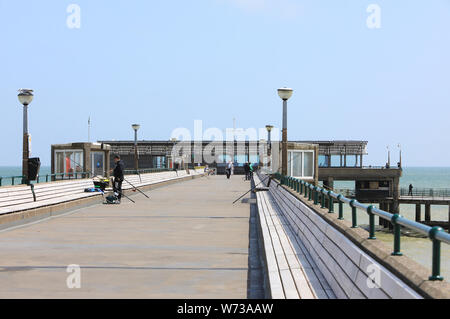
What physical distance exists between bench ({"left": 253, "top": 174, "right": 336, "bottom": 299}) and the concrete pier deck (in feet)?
1.80

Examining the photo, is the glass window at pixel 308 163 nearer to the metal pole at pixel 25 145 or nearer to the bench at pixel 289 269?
the metal pole at pixel 25 145

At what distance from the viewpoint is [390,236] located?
60875 mm

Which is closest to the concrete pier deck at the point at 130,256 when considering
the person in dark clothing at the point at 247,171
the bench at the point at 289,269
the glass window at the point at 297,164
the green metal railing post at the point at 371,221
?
the bench at the point at 289,269

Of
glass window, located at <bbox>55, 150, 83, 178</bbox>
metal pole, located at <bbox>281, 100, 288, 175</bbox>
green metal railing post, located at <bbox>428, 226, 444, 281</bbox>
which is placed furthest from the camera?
glass window, located at <bbox>55, 150, 83, 178</bbox>

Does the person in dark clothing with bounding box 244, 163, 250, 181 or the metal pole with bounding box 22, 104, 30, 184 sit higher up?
the metal pole with bounding box 22, 104, 30, 184

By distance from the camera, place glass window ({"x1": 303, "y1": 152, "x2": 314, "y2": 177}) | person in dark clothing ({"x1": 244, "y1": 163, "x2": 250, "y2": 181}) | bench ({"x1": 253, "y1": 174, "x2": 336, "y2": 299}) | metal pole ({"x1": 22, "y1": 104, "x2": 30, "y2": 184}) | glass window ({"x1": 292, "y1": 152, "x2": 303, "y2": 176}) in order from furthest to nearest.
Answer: person in dark clothing ({"x1": 244, "y1": 163, "x2": 250, "y2": 181}) < glass window ({"x1": 303, "y1": 152, "x2": 314, "y2": 177}) < glass window ({"x1": 292, "y1": 152, "x2": 303, "y2": 176}) < metal pole ({"x1": 22, "y1": 104, "x2": 30, "y2": 184}) < bench ({"x1": 253, "y1": 174, "x2": 336, "y2": 299})

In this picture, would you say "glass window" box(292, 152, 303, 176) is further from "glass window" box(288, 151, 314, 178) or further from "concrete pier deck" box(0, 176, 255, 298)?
"concrete pier deck" box(0, 176, 255, 298)

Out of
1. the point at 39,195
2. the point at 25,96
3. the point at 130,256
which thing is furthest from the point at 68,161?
the point at 130,256

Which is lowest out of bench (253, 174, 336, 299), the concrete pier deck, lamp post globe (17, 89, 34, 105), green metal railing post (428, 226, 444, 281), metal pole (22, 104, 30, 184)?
the concrete pier deck

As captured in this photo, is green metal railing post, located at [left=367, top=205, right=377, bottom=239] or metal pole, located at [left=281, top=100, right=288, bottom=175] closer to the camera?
green metal railing post, located at [left=367, top=205, right=377, bottom=239]

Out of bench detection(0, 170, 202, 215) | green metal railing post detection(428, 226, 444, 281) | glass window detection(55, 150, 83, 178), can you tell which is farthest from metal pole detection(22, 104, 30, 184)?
green metal railing post detection(428, 226, 444, 281)

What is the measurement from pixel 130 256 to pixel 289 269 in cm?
390

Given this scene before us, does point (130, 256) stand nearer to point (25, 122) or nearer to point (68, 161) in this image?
point (25, 122)

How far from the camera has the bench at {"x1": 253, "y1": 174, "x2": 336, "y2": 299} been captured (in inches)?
264
